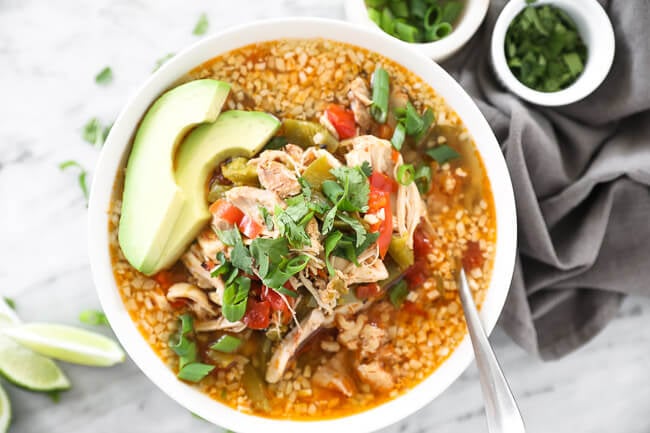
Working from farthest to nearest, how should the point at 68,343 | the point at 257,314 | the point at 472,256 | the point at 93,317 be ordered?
the point at 93,317 < the point at 68,343 < the point at 472,256 < the point at 257,314

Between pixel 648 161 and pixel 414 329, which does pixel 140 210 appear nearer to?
pixel 414 329

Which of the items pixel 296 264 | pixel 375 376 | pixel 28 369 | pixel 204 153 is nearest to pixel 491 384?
pixel 375 376

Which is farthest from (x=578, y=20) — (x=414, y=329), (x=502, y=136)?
(x=414, y=329)

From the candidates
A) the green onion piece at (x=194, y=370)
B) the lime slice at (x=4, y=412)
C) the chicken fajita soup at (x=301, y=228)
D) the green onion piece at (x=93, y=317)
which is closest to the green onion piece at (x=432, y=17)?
the chicken fajita soup at (x=301, y=228)

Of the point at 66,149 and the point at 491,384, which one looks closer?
the point at 491,384

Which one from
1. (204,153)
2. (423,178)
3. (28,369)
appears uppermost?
(204,153)

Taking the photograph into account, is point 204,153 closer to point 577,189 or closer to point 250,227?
point 250,227
